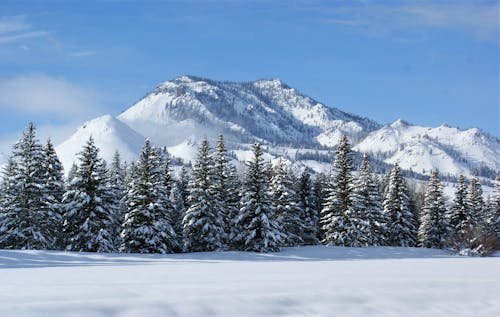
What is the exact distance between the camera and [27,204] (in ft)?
109

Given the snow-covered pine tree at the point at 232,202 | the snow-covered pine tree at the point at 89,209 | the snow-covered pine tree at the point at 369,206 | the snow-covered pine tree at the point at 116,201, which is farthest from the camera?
the snow-covered pine tree at the point at 369,206

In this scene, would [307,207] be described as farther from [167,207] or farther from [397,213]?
[167,207]

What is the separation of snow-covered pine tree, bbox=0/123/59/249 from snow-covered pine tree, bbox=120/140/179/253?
5.35 meters

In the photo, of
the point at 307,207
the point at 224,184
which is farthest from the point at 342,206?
the point at 224,184

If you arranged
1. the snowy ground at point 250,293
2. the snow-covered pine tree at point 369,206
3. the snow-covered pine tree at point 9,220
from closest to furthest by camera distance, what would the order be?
1. the snowy ground at point 250,293
2. the snow-covered pine tree at point 9,220
3. the snow-covered pine tree at point 369,206

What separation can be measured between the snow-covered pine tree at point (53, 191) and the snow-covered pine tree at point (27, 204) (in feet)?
0.33

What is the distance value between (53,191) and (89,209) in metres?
4.62

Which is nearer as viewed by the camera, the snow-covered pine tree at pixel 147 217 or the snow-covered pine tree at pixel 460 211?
the snow-covered pine tree at pixel 147 217

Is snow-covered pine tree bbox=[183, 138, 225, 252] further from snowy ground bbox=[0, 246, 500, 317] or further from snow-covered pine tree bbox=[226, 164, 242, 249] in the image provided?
snowy ground bbox=[0, 246, 500, 317]

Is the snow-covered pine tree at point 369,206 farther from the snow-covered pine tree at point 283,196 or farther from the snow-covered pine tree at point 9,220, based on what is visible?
the snow-covered pine tree at point 9,220

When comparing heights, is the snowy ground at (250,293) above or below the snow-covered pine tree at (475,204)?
below

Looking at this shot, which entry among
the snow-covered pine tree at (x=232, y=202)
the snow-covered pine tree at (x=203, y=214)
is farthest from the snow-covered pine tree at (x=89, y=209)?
the snow-covered pine tree at (x=232, y=202)

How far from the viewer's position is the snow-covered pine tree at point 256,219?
3719 cm

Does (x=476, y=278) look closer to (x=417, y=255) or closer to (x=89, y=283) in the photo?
(x=89, y=283)
